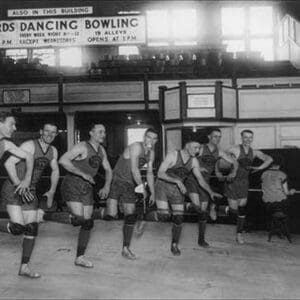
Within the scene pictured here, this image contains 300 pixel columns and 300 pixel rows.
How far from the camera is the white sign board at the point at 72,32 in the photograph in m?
10.1

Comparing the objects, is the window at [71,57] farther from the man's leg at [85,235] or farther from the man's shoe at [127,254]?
the man's leg at [85,235]

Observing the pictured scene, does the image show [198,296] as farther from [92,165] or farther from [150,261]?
[92,165]

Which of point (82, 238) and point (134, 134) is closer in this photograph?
point (82, 238)

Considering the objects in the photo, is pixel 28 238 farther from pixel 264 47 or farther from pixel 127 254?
pixel 264 47

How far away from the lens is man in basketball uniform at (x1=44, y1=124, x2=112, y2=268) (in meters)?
6.14

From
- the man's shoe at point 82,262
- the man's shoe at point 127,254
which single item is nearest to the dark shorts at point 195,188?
the man's shoe at point 127,254

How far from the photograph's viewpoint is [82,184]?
6.18 metres

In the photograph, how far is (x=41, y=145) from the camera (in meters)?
5.90

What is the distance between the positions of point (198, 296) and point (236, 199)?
134 inches

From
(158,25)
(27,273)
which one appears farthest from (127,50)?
(27,273)

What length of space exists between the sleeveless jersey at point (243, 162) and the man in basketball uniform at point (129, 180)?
200 centimetres

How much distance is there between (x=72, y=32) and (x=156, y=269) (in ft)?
21.1

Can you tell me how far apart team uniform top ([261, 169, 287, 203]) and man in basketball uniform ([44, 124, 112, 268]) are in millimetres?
3699

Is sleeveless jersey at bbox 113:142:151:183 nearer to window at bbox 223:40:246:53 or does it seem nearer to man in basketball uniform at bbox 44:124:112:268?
man in basketball uniform at bbox 44:124:112:268
